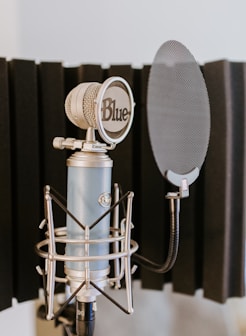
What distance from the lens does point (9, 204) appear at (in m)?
0.77

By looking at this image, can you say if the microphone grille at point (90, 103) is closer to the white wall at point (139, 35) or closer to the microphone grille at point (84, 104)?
the microphone grille at point (84, 104)

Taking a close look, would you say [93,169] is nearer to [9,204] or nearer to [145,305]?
[9,204]

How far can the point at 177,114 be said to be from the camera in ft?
2.04

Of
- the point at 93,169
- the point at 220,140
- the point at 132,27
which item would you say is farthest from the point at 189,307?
the point at 132,27

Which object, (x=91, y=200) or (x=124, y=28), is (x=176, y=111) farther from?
(x=124, y=28)

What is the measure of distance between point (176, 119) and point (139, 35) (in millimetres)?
482

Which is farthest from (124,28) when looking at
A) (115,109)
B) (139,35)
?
(115,109)

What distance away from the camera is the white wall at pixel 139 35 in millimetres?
966

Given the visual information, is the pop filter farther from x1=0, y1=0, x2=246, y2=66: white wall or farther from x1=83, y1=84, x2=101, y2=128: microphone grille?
x1=0, y1=0, x2=246, y2=66: white wall

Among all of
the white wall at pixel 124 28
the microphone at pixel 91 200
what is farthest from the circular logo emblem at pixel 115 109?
the white wall at pixel 124 28

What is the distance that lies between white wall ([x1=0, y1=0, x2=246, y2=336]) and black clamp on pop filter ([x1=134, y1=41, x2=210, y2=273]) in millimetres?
398

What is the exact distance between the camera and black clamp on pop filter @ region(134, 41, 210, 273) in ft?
1.93

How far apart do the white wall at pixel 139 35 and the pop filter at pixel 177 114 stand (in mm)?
405

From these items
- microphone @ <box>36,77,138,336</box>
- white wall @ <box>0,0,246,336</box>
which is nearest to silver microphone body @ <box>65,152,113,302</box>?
microphone @ <box>36,77,138,336</box>
